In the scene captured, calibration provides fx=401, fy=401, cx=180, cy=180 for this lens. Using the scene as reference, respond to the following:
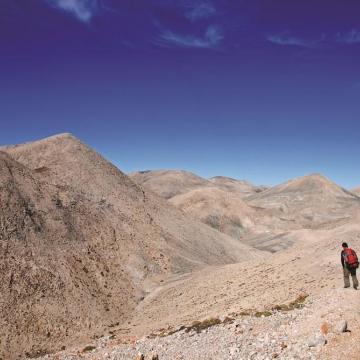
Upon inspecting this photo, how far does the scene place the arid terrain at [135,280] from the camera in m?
15.1

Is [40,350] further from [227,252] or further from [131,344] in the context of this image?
[227,252]

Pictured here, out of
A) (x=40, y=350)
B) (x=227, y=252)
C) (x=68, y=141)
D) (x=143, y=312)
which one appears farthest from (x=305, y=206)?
(x=40, y=350)

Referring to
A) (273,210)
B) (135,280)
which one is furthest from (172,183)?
(135,280)

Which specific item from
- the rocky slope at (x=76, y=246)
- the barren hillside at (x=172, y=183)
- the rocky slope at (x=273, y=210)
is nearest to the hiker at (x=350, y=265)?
the rocky slope at (x=76, y=246)

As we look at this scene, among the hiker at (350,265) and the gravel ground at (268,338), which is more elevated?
the hiker at (350,265)

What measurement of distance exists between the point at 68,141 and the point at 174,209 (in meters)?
17.5

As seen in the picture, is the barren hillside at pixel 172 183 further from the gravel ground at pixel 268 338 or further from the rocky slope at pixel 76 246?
the gravel ground at pixel 268 338

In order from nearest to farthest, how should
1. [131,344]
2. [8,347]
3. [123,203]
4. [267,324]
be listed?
[267,324] < [131,344] < [8,347] < [123,203]

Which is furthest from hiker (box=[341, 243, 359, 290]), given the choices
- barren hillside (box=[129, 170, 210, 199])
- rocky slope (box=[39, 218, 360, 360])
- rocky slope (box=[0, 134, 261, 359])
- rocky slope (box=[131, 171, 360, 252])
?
barren hillside (box=[129, 170, 210, 199])

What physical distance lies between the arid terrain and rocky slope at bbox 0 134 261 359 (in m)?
0.11

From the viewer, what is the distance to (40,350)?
23812 millimetres

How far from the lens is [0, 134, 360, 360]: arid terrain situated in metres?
15.1

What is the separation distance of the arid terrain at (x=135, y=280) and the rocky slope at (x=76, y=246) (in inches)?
4.4

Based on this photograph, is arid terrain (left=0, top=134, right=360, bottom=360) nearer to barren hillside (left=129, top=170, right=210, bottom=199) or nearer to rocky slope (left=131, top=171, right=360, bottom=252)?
rocky slope (left=131, top=171, right=360, bottom=252)
